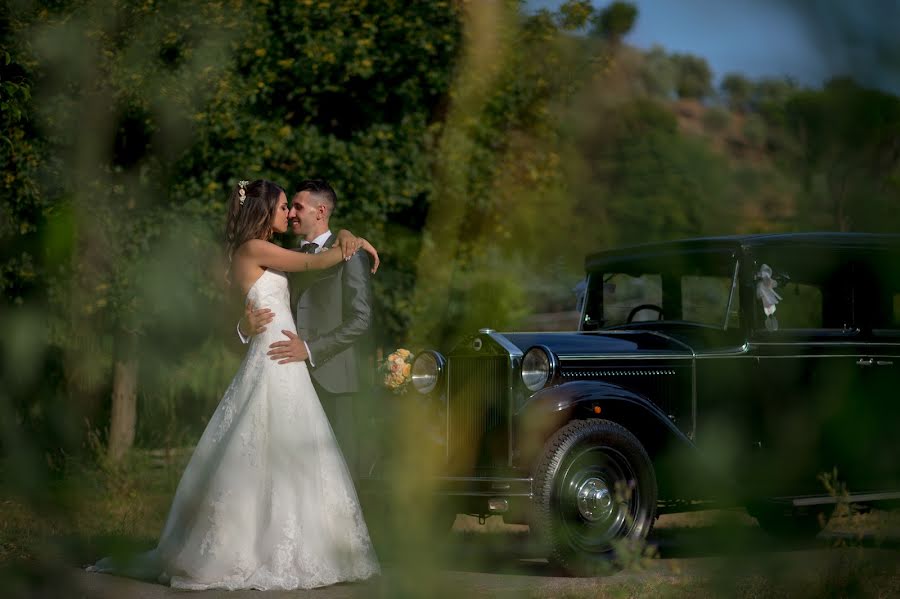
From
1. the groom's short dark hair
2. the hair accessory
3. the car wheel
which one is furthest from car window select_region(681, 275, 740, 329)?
the hair accessory

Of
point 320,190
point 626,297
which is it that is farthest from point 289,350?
point 626,297

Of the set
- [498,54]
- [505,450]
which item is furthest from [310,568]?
[498,54]

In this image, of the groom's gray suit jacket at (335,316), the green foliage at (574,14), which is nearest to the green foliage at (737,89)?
the green foliage at (574,14)

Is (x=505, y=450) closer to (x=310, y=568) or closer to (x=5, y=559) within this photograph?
(x=310, y=568)

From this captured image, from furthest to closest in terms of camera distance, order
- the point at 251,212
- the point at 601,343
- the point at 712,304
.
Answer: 1. the point at 712,304
2. the point at 601,343
3. the point at 251,212

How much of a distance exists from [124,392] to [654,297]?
6.29m

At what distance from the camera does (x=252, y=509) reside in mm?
5633

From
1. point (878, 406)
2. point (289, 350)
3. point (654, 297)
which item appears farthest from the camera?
point (654, 297)

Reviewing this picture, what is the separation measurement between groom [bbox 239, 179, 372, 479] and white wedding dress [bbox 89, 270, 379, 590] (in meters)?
0.29

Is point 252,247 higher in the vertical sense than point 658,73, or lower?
higher

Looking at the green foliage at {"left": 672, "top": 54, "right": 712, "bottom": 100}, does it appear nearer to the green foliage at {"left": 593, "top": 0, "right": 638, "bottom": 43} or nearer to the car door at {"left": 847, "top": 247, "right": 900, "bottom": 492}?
the green foliage at {"left": 593, "top": 0, "right": 638, "bottom": 43}

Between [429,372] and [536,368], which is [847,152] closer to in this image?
[536,368]

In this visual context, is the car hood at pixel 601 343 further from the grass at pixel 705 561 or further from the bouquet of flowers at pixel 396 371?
the grass at pixel 705 561

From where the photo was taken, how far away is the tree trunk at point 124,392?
38.6 feet
